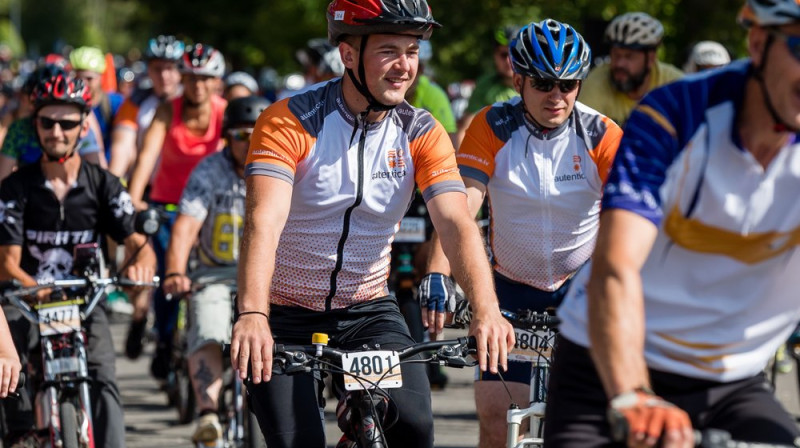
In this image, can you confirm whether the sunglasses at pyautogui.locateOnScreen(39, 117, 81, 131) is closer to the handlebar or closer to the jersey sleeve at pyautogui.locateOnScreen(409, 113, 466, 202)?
the handlebar

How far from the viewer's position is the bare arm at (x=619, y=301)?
11.5 feet

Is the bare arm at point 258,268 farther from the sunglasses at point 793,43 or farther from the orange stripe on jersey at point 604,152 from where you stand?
the sunglasses at point 793,43

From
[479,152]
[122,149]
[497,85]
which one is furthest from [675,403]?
[122,149]

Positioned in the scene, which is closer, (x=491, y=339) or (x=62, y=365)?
(x=491, y=339)

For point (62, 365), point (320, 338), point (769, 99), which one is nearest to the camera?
point (769, 99)

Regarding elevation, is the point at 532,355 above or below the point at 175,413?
above

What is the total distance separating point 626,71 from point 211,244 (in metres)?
3.29

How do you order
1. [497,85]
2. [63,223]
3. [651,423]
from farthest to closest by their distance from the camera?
1. [497,85]
2. [63,223]
3. [651,423]

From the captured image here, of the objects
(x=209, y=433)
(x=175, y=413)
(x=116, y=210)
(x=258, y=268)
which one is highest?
(x=258, y=268)

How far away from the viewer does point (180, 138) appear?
416 inches

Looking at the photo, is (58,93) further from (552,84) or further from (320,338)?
(320,338)

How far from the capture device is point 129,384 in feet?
39.7

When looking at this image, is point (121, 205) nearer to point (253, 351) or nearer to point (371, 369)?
point (371, 369)

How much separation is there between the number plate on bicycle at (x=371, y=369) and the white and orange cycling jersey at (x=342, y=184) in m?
0.52
